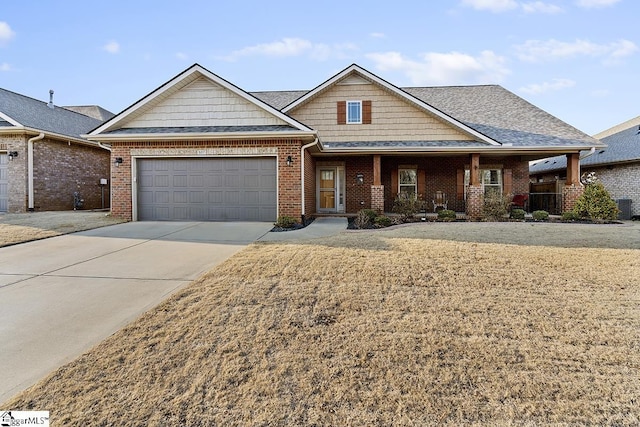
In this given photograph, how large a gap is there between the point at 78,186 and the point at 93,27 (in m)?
7.69

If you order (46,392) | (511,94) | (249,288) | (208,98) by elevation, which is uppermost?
(511,94)

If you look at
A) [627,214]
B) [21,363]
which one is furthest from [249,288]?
A: [627,214]

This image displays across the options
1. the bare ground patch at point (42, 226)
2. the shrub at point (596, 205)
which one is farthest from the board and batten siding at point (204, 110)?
the shrub at point (596, 205)

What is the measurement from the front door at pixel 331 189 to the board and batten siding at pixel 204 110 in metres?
4.63

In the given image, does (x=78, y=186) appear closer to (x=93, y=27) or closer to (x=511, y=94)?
(x=93, y=27)

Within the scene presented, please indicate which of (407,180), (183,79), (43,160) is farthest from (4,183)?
(407,180)

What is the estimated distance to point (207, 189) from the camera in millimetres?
11820

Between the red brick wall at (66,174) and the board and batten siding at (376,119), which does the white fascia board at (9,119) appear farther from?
the board and batten siding at (376,119)

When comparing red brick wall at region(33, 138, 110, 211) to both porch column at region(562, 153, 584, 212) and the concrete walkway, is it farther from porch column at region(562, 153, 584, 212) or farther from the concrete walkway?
porch column at region(562, 153, 584, 212)

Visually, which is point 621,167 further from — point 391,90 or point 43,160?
point 43,160

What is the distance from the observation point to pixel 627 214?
1566 cm

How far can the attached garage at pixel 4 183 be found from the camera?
552 inches

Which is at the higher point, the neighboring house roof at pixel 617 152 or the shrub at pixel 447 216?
the neighboring house roof at pixel 617 152

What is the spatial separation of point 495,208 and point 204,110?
1131 cm
